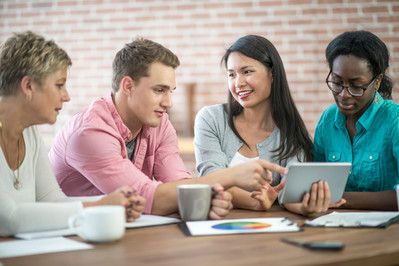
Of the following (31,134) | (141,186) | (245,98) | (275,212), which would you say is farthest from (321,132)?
(31,134)

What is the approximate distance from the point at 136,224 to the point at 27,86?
1.60 ft

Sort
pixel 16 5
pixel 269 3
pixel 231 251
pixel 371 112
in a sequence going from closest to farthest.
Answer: pixel 231 251 < pixel 371 112 < pixel 269 3 < pixel 16 5

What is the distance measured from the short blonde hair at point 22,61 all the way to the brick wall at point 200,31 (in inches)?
109

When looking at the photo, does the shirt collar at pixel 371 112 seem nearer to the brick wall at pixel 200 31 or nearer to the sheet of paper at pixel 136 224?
the sheet of paper at pixel 136 224

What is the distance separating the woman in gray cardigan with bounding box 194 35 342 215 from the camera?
7.35ft

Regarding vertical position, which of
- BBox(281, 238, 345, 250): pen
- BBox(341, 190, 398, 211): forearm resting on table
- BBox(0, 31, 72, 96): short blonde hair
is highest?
BBox(0, 31, 72, 96): short blonde hair

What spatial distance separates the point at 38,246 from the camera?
52.4 inches

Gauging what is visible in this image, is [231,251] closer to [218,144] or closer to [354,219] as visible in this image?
[354,219]

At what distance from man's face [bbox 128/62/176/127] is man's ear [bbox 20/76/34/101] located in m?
0.45

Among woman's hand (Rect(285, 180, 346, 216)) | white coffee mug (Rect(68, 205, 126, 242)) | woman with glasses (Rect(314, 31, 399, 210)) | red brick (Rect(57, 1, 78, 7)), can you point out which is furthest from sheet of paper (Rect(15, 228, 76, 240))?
red brick (Rect(57, 1, 78, 7))

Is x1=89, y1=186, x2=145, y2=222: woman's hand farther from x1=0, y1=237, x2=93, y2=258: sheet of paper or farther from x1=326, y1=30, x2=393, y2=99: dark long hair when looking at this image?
x1=326, y1=30, x2=393, y2=99: dark long hair

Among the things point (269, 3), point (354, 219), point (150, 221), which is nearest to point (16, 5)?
point (269, 3)

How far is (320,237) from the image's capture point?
1406 millimetres

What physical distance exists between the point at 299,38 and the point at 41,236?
3187 millimetres
